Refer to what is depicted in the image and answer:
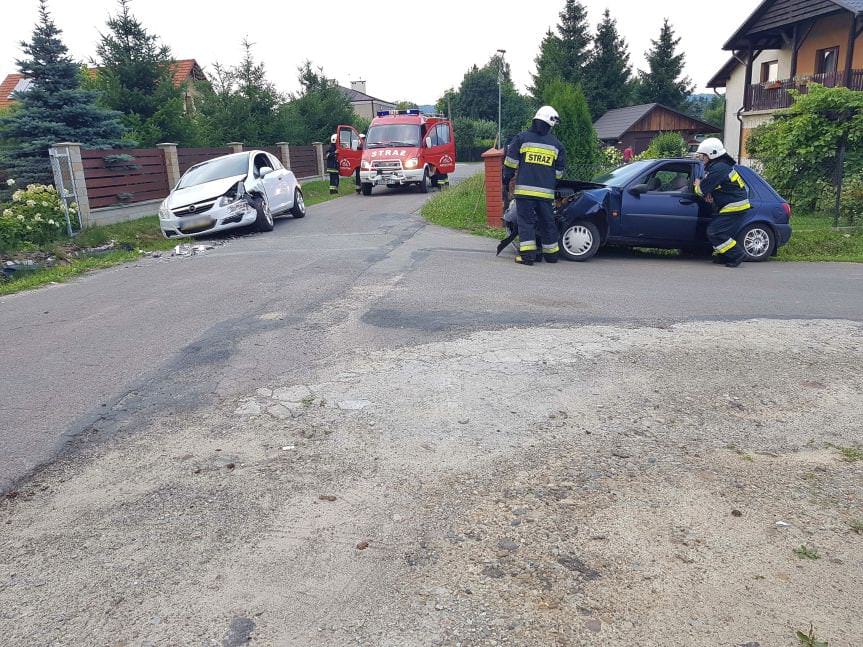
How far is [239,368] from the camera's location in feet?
18.8

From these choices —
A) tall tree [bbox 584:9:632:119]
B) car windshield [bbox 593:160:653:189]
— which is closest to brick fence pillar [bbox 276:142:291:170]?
car windshield [bbox 593:160:653:189]

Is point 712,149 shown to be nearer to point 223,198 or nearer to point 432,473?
point 432,473

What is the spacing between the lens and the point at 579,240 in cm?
1073

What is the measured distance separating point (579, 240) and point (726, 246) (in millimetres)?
2189

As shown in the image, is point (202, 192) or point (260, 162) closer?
point (202, 192)

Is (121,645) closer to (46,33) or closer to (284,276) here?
(284,276)

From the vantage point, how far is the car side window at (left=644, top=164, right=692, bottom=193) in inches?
425

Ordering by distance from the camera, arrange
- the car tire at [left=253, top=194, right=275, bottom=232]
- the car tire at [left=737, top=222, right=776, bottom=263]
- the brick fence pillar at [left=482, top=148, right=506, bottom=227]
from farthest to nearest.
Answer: the car tire at [left=253, top=194, right=275, bottom=232], the brick fence pillar at [left=482, top=148, right=506, bottom=227], the car tire at [left=737, top=222, right=776, bottom=263]

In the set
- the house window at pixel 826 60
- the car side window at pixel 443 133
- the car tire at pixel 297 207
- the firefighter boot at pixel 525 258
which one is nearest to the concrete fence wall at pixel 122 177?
the car tire at pixel 297 207

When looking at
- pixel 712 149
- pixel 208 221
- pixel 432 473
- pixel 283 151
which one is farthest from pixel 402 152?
pixel 432 473

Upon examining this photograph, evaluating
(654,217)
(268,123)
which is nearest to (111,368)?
(654,217)

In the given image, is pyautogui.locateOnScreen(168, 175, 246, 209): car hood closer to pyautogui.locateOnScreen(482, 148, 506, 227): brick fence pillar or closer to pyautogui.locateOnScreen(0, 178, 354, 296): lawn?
pyautogui.locateOnScreen(0, 178, 354, 296): lawn

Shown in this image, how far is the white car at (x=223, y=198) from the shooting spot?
13352mm

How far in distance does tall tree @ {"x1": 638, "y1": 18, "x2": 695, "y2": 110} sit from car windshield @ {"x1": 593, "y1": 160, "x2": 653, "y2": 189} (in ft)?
186
